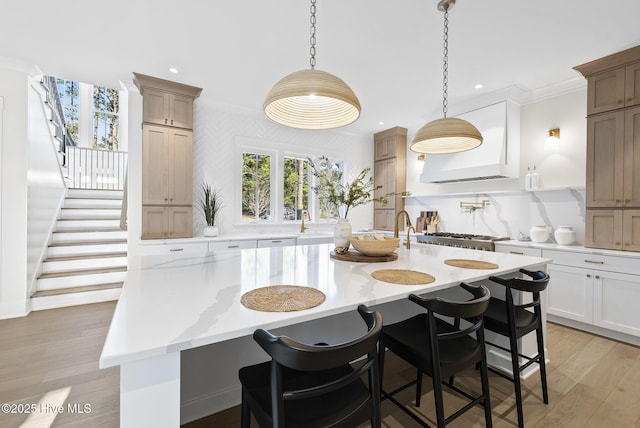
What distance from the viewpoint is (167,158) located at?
372cm

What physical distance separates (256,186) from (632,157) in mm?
4605

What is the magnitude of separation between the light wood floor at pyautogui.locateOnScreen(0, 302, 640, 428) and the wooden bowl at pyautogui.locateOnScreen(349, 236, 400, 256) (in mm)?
952

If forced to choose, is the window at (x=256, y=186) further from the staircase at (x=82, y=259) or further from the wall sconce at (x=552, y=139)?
the wall sconce at (x=552, y=139)

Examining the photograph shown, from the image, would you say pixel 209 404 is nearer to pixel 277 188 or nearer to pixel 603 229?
pixel 277 188

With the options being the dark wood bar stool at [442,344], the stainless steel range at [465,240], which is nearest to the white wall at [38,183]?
the dark wood bar stool at [442,344]

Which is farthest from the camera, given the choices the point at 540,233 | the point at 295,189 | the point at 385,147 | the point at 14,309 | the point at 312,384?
the point at 385,147

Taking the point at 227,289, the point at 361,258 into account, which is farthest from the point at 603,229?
the point at 227,289

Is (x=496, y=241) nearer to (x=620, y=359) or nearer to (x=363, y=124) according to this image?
(x=620, y=359)

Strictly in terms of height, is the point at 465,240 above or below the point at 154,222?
below

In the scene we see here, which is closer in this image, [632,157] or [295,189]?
[632,157]

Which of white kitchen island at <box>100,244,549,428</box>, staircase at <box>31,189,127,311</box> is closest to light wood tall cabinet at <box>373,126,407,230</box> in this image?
white kitchen island at <box>100,244,549,428</box>

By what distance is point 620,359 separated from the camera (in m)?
2.43

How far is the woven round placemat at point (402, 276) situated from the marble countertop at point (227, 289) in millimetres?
49

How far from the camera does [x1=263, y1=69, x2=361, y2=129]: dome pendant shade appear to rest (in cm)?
136
